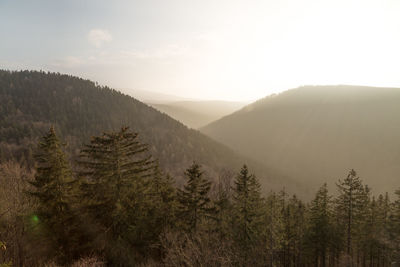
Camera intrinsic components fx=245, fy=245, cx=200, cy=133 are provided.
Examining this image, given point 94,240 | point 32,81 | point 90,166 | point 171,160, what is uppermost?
point 32,81

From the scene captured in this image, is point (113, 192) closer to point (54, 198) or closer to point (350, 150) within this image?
→ point (54, 198)


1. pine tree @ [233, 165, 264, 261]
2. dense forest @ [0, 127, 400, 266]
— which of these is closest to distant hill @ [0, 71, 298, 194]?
pine tree @ [233, 165, 264, 261]

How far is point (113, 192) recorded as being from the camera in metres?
19.6

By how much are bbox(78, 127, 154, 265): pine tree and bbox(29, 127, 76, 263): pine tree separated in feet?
4.68

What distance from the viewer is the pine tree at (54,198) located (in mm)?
18250

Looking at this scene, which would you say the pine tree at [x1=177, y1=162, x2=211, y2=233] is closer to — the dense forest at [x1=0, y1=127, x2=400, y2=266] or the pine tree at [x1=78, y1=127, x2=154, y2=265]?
the dense forest at [x1=0, y1=127, x2=400, y2=266]

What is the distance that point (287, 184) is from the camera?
13488cm

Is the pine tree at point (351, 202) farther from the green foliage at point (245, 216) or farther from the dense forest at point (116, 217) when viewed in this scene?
the green foliage at point (245, 216)

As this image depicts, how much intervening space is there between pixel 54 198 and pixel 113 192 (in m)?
4.19

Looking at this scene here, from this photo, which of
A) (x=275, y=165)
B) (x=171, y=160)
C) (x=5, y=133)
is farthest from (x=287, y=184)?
(x=5, y=133)

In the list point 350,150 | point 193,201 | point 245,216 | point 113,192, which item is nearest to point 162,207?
point 193,201

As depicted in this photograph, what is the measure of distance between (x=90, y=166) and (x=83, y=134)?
Result: 403 feet

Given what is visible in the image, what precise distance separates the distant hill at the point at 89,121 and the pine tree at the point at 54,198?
309 ft

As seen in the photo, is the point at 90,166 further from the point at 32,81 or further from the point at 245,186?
the point at 32,81
